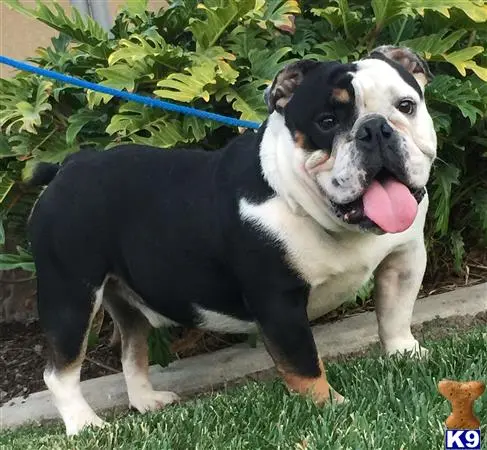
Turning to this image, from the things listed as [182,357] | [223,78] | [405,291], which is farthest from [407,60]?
[182,357]

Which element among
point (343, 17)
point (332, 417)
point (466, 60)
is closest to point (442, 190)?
Result: point (466, 60)

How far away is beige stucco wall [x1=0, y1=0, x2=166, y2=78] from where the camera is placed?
259 inches

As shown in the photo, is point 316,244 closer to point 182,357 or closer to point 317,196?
point 317,196

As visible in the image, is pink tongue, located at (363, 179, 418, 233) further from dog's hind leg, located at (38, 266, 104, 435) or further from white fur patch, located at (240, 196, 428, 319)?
dog's hind leg, located at (38, 266, 104, 435)

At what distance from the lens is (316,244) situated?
293 cm

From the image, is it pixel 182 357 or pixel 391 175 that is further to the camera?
pixel 182 357

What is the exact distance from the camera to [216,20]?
441 centimetres

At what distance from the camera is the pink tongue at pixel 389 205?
2639mm

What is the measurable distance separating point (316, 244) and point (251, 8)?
1.94m

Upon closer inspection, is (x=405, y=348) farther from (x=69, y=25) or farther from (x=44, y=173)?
(x=69, y=25)

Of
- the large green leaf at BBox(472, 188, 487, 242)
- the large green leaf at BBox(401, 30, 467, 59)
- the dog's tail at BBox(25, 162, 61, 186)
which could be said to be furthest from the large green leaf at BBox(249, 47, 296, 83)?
the large green leaf at BBox(472, 188, 487, 242)

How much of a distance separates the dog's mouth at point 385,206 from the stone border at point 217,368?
69.9 inches

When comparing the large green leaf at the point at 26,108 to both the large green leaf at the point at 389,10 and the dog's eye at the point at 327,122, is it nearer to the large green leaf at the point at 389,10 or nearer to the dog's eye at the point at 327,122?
the large green leaf at the point at 389,10

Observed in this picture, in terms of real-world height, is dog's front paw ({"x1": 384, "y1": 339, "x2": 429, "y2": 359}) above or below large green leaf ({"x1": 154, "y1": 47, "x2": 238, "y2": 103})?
below
